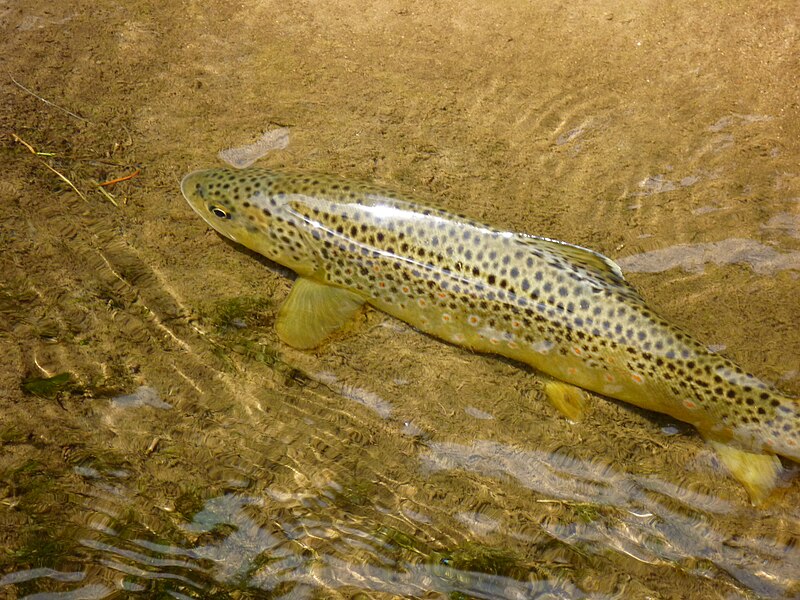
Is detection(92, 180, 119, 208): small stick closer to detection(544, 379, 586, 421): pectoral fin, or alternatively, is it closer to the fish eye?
the fish eye

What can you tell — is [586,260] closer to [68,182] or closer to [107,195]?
[107,195]

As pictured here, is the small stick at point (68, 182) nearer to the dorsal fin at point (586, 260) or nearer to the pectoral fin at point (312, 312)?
the pectoral fin at point (312, 312)

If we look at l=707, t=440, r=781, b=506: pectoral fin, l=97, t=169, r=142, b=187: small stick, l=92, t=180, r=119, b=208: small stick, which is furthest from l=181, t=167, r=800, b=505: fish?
l=92, t=180, r=119, b=208: small stick

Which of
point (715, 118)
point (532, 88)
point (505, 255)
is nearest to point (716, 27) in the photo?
point (715, 118)

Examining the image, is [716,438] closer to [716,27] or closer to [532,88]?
[532,88]

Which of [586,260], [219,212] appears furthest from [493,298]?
[219,212]
